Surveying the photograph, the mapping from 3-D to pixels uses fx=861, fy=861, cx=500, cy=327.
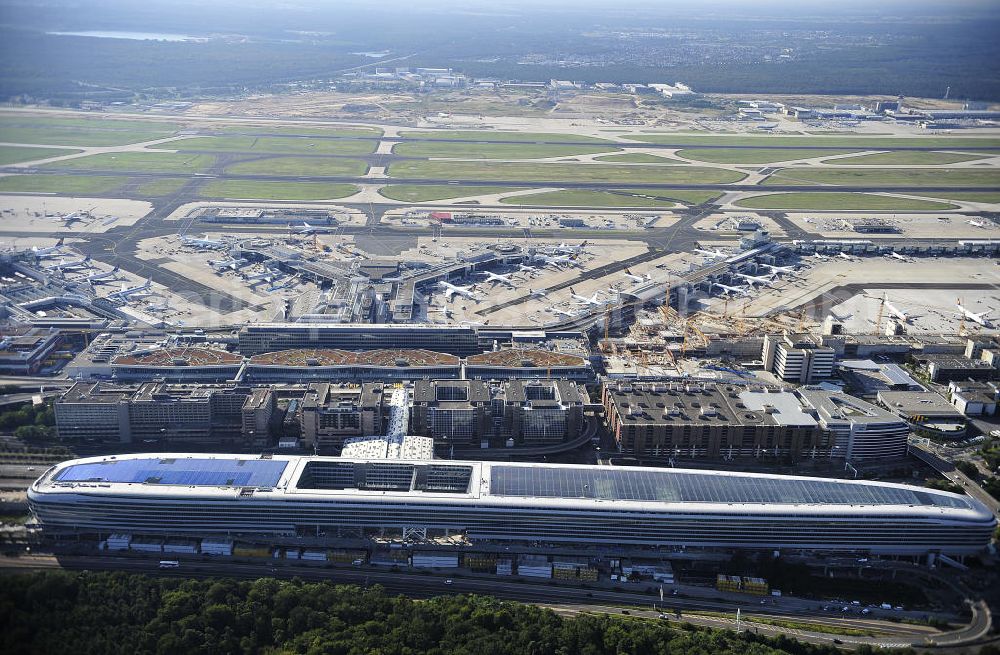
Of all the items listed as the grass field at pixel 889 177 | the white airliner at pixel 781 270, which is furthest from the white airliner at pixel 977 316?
the grass field at pixel 889 177

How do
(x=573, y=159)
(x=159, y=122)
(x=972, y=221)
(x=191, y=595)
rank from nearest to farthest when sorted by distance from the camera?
(x=191, y=595)
(x=972, y=221)
(x=573, y=159)
(x=159, y=122)

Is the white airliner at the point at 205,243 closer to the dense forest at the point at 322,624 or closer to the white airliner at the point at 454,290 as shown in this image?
the white airliner at the point at 454,290

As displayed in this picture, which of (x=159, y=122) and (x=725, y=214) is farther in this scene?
(x=159, y=122)

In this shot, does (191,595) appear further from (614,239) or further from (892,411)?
(614,239)

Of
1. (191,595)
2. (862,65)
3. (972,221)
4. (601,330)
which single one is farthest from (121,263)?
(862,65)

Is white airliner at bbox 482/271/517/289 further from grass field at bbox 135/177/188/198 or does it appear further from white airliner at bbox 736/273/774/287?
grass field at bbox 135/177/188/198

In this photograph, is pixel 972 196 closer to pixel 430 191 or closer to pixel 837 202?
pixel 837 202
